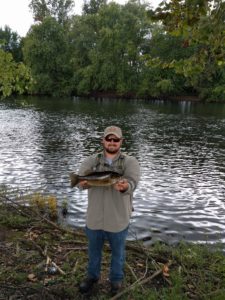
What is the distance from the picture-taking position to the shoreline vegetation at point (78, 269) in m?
7.45

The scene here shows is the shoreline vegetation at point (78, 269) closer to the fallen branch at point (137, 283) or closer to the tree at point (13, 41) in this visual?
the fallen branch at point (137, 283)

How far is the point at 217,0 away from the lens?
5121mm

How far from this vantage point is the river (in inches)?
602

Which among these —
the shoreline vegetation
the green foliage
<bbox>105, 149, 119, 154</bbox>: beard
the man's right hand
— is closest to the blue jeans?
the shoreline vegetation

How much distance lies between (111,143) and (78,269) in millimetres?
3241

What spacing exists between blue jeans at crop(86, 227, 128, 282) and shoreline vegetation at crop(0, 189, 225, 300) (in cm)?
37

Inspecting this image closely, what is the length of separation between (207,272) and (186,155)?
20.5 meters

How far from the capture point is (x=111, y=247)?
7.24 m

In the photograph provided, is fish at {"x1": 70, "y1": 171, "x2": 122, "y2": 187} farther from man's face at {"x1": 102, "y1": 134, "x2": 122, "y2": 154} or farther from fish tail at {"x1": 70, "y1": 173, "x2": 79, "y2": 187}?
man's face at {"x1": 102, "y1": 134, "x2": 122, "y2": 154}

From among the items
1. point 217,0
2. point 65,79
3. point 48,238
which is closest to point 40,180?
point 48,238

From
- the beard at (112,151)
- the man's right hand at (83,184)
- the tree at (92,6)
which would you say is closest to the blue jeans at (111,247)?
the man's right hand at (83,184)

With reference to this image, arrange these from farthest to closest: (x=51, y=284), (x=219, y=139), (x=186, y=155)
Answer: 1. (x=219, y=139)
2. (x=186, y=155)
3. (x=51, y=284)

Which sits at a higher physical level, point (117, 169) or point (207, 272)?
point (117, 169)

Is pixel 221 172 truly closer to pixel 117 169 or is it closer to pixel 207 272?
pixel 207 272
